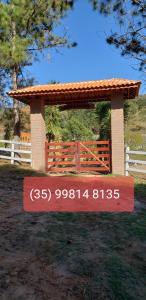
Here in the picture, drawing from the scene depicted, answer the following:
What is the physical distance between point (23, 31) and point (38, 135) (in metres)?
6.55

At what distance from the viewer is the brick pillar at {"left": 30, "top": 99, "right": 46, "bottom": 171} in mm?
14578

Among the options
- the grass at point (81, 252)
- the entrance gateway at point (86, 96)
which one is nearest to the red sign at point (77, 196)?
the grass at point (81, 252)

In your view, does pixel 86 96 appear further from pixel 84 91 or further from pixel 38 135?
pixel 38 135

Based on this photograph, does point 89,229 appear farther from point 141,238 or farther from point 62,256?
point 62,256

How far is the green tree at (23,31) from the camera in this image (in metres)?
16.2

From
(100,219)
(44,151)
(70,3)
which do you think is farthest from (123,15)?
(100,219)

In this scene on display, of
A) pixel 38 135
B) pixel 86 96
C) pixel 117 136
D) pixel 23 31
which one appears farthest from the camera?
pixel 23 31

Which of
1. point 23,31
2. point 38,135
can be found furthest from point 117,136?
point 23,31

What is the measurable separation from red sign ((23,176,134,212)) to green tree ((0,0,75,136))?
759 centimetres

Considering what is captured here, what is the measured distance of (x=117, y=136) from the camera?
14.1 meters

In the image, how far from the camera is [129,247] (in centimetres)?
550

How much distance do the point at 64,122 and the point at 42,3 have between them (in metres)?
9.88

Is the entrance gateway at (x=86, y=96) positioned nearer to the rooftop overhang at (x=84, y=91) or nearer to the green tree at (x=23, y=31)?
the rooftop overhang at (x=84, y=91)

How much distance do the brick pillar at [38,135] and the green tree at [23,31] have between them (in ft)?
10.1
